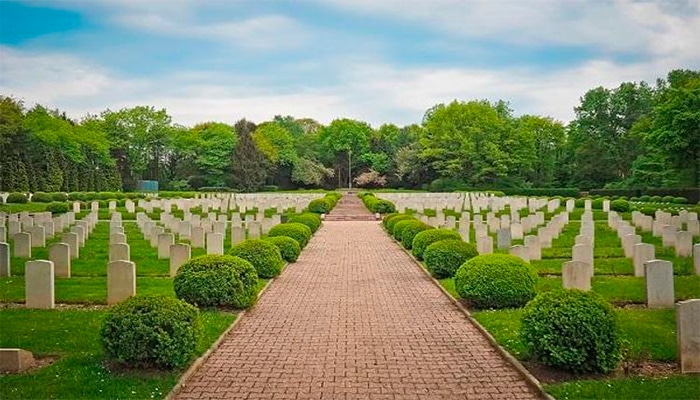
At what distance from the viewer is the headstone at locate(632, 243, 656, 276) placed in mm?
16656

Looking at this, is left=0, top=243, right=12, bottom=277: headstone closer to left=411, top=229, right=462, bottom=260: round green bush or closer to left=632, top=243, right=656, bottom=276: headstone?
left=411, top=229, right=462, bottom=260: round green bush

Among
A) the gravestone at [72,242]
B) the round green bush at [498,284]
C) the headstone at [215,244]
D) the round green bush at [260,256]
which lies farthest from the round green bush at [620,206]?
the gravestone at [72,242]

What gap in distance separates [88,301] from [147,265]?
18.7 feet

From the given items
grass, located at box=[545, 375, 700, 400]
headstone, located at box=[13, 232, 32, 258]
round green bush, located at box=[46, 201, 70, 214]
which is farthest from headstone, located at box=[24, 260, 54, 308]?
round green bush, located at box=[46, 201, 70, 214]

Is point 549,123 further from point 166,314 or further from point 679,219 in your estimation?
point 166,314

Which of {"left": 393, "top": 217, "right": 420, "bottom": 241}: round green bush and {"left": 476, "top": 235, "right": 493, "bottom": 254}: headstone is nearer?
{"left": 476, "top": 235, "right": 493, "bottom": 254}: headstone

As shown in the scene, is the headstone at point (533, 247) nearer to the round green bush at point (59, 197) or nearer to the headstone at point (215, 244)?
the headstone at point (215, 244)

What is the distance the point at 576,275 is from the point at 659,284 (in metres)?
Result: 1.54

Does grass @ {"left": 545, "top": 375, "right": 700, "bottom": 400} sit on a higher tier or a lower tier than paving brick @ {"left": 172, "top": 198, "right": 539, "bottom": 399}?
higher

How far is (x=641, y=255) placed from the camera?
16.8m

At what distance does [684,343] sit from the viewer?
27.5 ft

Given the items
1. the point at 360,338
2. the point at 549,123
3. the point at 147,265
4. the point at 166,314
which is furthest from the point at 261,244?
the point at 549,123

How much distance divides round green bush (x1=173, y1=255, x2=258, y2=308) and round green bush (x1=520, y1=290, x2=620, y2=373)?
19.9 ft

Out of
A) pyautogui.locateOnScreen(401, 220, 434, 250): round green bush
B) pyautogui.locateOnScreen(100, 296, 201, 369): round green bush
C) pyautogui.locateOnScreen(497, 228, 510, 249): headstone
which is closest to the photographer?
pyautogui.locateOnScreen(100, 296, 201, 369): round green bush
